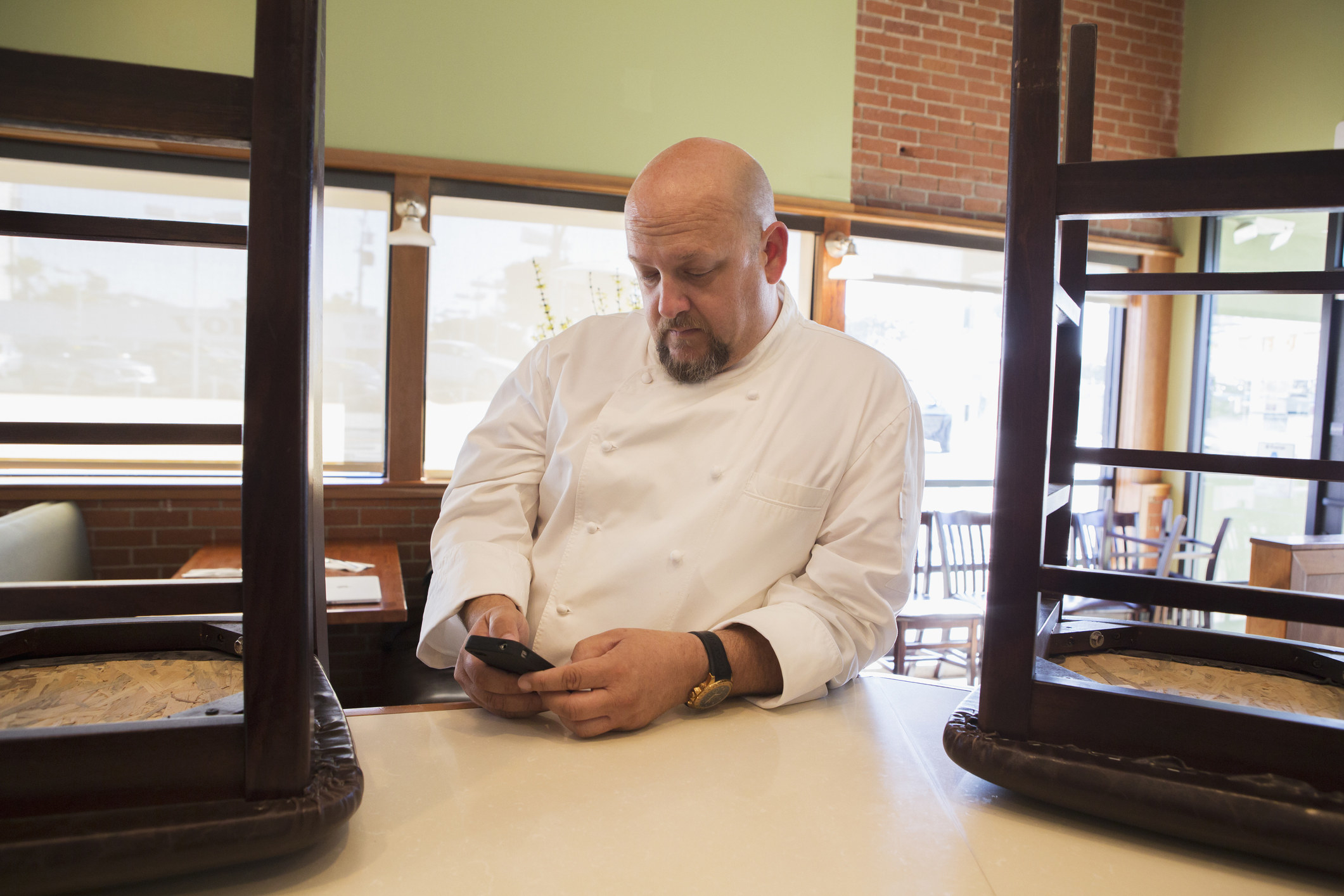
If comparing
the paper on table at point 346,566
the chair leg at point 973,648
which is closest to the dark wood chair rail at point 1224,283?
the paper on table at point 346,566

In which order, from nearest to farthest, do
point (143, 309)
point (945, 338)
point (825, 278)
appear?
point (143, 309) → point (825, 278) → point (945, 338)

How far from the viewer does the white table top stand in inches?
24.7

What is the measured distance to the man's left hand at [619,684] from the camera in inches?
34.6

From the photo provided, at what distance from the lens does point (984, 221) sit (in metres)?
5.18

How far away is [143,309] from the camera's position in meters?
3.88

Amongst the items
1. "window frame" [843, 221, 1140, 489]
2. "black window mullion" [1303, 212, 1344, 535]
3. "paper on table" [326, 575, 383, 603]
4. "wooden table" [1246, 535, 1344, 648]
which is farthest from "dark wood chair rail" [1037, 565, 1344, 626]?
"black window mullion" [1303, 212, 1344, 535]

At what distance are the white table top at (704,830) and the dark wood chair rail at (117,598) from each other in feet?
0.67

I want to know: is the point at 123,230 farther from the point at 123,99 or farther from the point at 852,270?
the point at 852,270

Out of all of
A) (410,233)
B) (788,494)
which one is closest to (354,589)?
(410,233)

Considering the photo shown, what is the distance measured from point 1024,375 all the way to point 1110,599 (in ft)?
0.66

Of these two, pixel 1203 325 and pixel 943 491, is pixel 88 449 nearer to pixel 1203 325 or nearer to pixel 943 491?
pixel 943 491

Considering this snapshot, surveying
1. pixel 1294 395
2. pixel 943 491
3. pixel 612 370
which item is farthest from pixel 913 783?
pixel 1294 395

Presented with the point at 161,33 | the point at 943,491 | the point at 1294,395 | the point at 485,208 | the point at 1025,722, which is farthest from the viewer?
the point at 943,491

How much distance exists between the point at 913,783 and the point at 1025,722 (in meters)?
0.13
